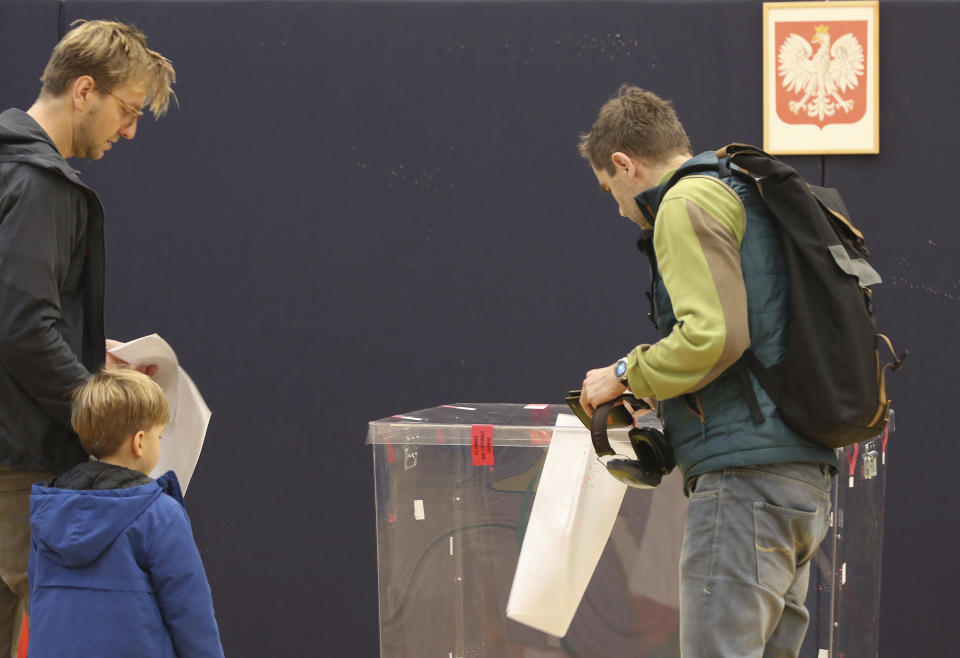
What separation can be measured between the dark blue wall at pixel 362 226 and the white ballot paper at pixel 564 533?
3.52 ft

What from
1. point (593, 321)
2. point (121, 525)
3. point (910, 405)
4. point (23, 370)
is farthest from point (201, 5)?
point (910, 405)

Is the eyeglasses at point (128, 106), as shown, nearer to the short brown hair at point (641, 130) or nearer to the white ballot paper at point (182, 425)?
the white ballot paper at point (182, 425)

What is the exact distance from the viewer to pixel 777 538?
164 centimetres

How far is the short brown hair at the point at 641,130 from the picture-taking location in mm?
1837

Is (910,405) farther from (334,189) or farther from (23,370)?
(23,370)

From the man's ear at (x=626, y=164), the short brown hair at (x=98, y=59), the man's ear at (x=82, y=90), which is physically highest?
the short brown hair at (x=98, y=59)

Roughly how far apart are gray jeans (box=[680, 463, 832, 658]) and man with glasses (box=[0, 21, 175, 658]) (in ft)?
3.67

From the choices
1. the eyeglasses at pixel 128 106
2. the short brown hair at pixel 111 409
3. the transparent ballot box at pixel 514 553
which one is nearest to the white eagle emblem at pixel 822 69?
the transparent ballot box at pixel 514 553

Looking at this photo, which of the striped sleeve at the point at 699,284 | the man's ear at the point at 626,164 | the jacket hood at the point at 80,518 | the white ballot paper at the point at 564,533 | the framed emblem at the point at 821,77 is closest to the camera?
the striped sleeve at the point at 699,284

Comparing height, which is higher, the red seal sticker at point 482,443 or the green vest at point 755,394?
the green vest at point 755,394

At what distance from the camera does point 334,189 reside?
10.7ft

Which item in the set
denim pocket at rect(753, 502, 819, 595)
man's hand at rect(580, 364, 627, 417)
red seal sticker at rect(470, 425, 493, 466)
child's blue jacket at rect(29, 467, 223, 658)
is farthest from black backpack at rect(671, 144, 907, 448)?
child's blue jacket at rect(29, 467, 223, 658)

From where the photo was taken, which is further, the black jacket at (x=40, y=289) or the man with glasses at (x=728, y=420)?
the black jacket at (x=40, y=289)

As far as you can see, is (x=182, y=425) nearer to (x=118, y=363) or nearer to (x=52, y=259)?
(x=118, y=363)
